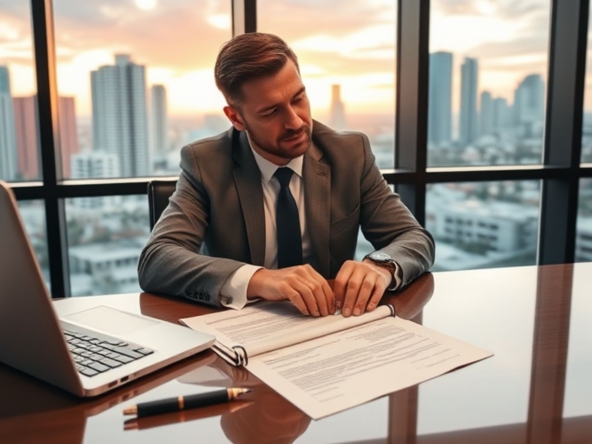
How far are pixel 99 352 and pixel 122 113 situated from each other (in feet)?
6.24

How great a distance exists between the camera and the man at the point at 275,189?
159 cm

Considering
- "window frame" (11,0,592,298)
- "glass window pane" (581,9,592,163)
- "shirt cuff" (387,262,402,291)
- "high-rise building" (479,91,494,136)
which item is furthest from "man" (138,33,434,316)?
"glass window pane" (581,9,592,163)

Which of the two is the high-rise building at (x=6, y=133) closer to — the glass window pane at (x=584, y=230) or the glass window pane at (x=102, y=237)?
the glass window pane at (x=102, y=237)

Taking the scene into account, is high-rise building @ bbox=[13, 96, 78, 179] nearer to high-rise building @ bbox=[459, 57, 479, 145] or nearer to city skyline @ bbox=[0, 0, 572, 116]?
city skyline @ bbox=[0, 0, 572, 116]

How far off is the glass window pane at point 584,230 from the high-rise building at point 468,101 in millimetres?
737

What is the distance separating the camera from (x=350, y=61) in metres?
2.83

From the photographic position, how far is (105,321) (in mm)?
1030

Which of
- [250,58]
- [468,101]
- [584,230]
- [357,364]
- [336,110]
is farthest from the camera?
[584,230]

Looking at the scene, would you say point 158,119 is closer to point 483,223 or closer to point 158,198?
point 158,198

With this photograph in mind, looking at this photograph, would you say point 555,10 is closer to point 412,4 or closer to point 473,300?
point 412,4

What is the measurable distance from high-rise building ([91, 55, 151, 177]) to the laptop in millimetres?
1680

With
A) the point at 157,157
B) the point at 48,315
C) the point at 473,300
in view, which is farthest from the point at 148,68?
the point at 48,315

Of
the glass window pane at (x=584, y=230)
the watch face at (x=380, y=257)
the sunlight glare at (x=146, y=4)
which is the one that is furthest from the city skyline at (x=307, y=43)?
the watch face at (x=380, y=257)

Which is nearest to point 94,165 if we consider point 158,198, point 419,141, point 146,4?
point 146,4
